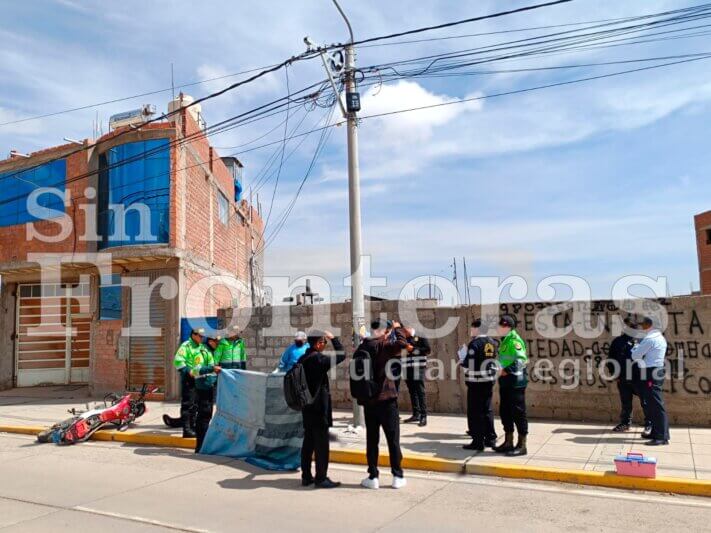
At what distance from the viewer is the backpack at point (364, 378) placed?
6.50m

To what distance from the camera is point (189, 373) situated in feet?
30.5

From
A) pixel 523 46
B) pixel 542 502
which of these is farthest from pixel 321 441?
pixel 523 46

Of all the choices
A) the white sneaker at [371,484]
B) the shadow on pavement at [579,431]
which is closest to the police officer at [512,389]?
the shadow on pavement at [579,431]

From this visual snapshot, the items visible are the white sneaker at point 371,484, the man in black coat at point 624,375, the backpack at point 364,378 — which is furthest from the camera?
the man in black coat at point 624,375

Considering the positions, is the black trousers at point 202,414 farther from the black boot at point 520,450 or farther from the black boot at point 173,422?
the black boot at point 520,450

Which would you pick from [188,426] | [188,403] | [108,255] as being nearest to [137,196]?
[108,255]

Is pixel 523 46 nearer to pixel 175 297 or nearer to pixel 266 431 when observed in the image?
pixel 266 431

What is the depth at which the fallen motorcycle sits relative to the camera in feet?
31.9

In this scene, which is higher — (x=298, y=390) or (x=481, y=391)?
(x=298, y=390)

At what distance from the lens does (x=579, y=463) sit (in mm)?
7168

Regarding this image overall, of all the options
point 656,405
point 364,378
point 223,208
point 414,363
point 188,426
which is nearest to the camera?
point 364,378

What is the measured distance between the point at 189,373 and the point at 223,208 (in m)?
11.3

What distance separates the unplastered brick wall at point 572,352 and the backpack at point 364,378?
443 centimetres

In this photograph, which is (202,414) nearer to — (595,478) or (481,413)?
(481,413)
